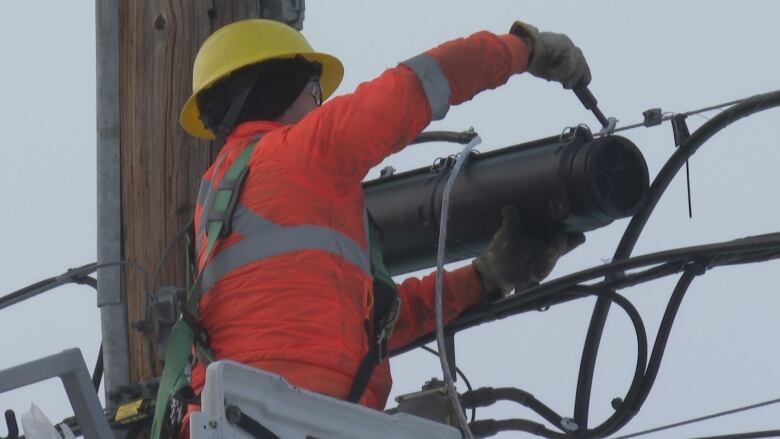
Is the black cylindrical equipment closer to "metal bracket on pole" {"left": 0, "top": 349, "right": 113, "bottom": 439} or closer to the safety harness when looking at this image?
the safety harness

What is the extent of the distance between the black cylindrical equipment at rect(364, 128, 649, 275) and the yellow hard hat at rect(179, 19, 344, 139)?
71 centimetres

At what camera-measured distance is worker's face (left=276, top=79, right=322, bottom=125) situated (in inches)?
237

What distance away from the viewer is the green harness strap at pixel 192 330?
17.9 ft

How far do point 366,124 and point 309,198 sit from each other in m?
0.29

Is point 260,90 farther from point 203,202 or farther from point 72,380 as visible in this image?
point 72,380

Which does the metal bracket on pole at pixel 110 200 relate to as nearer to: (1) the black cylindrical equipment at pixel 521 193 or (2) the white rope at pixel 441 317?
(1) the black cylindrical equipment at pixel 521 193

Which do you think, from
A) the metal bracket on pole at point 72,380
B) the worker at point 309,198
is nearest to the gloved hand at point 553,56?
the worker at point 309,198

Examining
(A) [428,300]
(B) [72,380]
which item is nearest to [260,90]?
(A) [428,300]

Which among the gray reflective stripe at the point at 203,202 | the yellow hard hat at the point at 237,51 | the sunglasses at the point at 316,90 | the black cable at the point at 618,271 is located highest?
the yellow hard hat at the point at 237,51

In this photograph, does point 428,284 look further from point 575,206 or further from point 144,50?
point 144,50

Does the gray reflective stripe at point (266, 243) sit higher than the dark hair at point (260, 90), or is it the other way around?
the dark hair at point (260, 90)

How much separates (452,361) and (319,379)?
1.69 m

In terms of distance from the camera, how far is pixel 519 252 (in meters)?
6.32

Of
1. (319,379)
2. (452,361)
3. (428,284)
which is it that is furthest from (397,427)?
(452,361)
